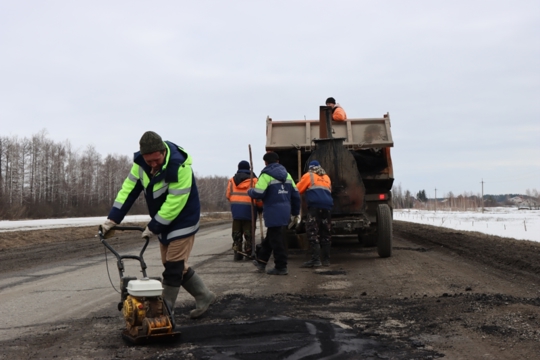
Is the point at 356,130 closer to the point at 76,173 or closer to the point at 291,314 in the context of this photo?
the point at 291,314

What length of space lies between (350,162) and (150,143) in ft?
20.8

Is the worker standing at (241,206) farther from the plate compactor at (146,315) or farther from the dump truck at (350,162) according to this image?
the plate compactor at (146,315)

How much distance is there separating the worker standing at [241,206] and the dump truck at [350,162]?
107 centimetres

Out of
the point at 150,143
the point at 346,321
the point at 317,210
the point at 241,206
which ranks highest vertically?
the point at 150,143

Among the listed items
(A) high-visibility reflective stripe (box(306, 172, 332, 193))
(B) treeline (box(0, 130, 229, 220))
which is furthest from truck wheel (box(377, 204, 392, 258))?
(B) treeline (box(0, 130, 229, 220))

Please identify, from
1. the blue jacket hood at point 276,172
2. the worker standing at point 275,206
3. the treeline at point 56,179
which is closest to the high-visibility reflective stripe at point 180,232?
the worker standing at point 275,206

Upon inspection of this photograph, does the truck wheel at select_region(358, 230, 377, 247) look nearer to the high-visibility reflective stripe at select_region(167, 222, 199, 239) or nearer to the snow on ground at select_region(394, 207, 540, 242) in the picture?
the snow on ground at select_region(394, 207, 540, 242)

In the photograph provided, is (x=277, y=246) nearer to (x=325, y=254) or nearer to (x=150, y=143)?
(x=325, y=254)

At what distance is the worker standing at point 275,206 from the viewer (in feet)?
28.6

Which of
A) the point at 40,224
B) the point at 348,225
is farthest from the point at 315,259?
the point at 40,224

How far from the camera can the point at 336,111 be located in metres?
12.3

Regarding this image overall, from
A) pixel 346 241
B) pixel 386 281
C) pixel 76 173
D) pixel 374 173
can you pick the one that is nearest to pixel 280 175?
pixel 386 281

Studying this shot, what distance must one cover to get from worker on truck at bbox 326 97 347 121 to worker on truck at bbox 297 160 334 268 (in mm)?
2680

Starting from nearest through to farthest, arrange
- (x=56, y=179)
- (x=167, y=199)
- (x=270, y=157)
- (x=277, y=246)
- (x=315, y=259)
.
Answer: (x=167, y=199) < (x=277, y=246) < (x=270, y=157) < (x=315, y=259) < (x=56, y=179)
